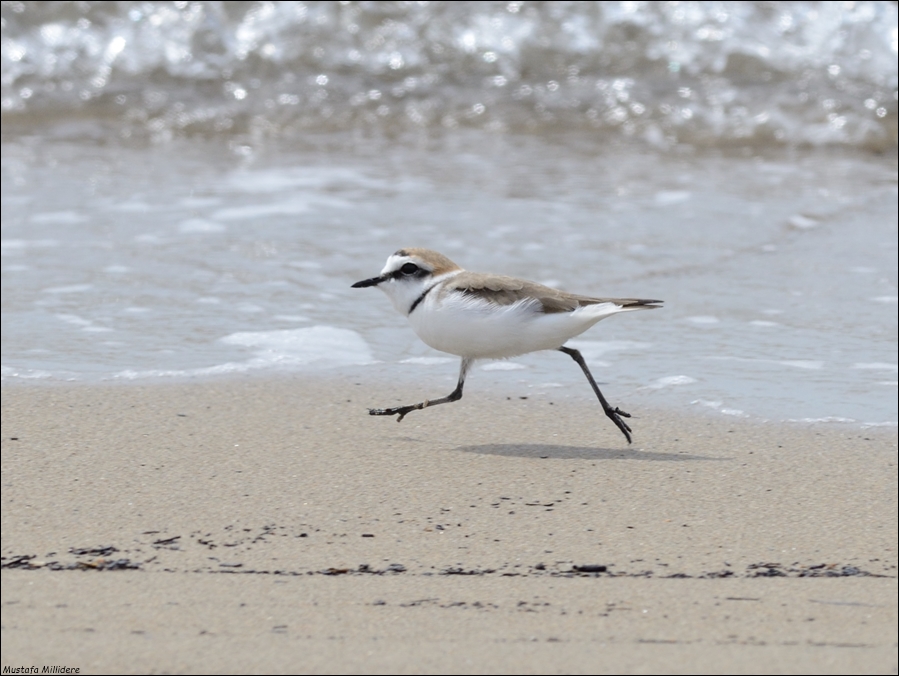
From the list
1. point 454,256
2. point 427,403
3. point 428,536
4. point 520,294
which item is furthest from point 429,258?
point 454,256

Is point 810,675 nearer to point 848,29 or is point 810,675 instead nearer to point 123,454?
point 123,454

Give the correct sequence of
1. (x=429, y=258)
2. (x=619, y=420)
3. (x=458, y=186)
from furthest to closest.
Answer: (x=458, y=186), (x=429, y=258), (x=619, y=420)

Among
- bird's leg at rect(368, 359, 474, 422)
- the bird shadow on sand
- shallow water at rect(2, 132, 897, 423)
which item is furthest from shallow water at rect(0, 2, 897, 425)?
the bird shadow on sand

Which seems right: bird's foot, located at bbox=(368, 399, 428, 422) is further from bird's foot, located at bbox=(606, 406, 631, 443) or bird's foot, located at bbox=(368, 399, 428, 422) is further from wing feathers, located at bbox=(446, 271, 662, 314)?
bird's foot, located at bbox=(606, 406, 631, 443)

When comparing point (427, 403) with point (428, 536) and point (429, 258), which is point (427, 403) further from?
point (428, 536)

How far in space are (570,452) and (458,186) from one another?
3988mm

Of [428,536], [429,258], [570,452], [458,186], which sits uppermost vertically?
[458,186]

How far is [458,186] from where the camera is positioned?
784 centimetres

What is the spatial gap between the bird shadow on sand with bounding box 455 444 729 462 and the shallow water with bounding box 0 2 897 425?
46cm

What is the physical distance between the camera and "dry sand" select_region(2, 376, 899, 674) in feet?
8.51

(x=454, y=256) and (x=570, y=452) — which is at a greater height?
(x=454, y=256)

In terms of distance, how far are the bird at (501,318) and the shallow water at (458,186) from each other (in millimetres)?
393

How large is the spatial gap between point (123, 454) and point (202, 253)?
8.48 feet

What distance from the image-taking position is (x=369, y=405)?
4523 millimetres
